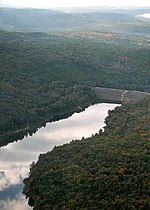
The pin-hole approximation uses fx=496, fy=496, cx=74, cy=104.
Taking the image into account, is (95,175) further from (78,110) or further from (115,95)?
(115,95)

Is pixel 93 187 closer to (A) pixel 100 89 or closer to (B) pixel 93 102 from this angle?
(B) pixel 93 102

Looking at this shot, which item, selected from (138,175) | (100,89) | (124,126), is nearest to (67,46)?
(100,89)

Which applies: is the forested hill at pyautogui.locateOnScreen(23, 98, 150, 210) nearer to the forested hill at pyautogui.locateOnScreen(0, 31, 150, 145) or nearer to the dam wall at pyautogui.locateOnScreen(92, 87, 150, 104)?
the forested hill at pyautogui.locateOnScreen(0, 31, 150, 145)

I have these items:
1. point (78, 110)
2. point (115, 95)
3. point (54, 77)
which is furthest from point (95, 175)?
point (54, 77)

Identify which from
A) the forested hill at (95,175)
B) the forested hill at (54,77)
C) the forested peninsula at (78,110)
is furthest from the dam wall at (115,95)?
the forested hill at (95,175)

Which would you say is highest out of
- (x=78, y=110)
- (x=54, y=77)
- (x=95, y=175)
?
(x=95, y=175)

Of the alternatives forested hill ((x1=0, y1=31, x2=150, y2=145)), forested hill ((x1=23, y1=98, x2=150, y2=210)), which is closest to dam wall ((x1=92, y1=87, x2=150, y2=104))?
forested hill ((x1=0, y1=31, x2=150, y2=145))
